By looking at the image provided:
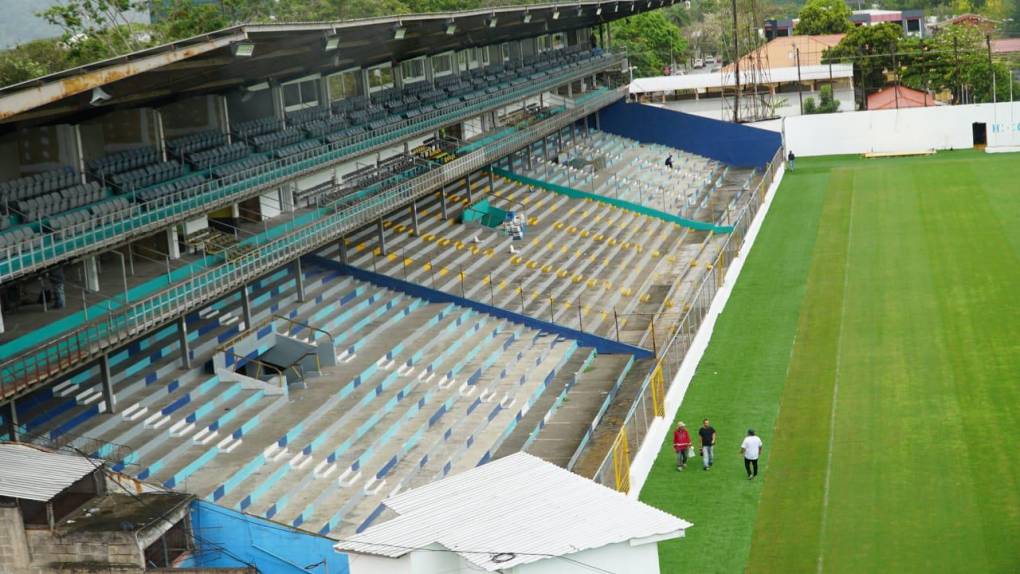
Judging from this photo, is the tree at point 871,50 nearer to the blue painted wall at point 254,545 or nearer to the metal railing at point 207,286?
the metal railing at point 207,286

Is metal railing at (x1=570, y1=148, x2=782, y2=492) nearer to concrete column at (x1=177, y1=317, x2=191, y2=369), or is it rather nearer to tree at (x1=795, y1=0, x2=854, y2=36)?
concrete column at (x1=177, y1=317, x2=191, y2=369)

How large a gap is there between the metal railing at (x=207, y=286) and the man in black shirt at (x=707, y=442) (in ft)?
28.3

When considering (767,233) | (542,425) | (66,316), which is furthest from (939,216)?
(66,316)

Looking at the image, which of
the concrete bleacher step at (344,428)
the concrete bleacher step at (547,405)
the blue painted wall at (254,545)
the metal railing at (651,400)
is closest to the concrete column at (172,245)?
the concrete bleacher step at (344,428)

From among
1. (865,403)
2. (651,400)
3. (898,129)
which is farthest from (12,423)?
(898,129)

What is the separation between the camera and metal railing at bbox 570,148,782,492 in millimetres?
19656

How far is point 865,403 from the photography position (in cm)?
2419

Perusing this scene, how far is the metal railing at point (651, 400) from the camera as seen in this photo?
19.7 metres

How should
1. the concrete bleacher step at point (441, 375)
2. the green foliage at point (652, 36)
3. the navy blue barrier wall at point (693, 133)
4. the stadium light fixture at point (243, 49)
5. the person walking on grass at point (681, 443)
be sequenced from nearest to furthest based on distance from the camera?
the concrete bleacher step at point (441, 375), the person walking on grass at point (681, 443), the stadium light fixture at point (243, 49), the navy blue barrier wall at point (693, 133), the green foliage at point (652, 36)

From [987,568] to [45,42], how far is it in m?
49.9

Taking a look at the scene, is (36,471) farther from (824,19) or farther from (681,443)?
(824,19)

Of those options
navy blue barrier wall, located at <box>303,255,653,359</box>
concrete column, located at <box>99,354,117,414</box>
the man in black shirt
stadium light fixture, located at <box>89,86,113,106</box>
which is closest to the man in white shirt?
the man in black shirt

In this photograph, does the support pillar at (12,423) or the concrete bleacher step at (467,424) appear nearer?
the support pillar at (12,423)

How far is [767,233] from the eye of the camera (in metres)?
41.6
